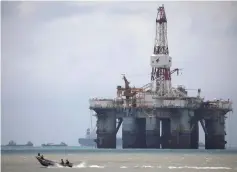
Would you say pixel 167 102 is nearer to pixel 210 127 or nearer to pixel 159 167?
pixel 210 127

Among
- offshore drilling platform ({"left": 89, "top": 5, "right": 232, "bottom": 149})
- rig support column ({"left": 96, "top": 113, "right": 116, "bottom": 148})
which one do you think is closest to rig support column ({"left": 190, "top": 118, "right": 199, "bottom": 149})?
offshore drilling platform ({"left": 89, "top": 5, "right": 232, "bottom": 149})

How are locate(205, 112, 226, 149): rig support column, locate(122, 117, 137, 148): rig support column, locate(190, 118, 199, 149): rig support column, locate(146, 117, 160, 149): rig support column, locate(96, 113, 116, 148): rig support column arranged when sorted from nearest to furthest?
locate(146, 117, 160, 149): rig support column < locate(122, 117, 137, 148): rig support column < locate(96, 113, 116, 148): rig support column < locate(190, 118, 199, 149): rig support column < locate(205, 112, 226, 149): rig support column

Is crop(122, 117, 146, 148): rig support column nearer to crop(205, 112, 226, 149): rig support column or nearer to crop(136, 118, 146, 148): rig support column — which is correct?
crop(136, 118, 146, 148): rig support column

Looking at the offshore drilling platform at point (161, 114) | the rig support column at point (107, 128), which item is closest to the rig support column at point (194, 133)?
the offshore drilling platform at point (161, 114)

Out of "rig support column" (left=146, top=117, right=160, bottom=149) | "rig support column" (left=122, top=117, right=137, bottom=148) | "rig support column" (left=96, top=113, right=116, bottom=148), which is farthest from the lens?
"rig support column" (left=96, top=113, right=116, bottom=148)

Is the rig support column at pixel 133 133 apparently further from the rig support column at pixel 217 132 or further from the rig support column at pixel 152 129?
the rig support column at pixel 217 132
